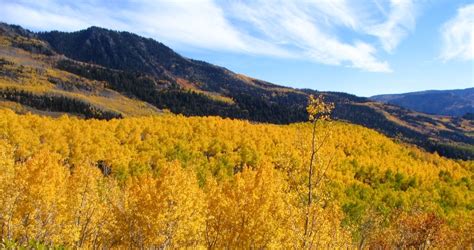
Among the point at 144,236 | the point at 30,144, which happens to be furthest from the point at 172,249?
the point at 30,144

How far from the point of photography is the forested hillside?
2089 cm

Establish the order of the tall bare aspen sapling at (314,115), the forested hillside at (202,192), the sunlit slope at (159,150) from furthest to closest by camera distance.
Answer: the sunlit slope at (159,150), the forested hillside at (202,192), the tall bare aspen sapling at (314,115)

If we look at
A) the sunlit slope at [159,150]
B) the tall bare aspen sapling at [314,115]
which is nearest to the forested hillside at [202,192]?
the tall bare aspen sapling at [314,115]

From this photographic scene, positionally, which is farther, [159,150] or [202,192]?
[159,150]

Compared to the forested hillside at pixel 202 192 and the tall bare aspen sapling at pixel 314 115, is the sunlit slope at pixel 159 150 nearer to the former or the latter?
the forested hillside at pixel 202 192

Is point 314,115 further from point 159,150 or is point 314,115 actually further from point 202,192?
point 159,150

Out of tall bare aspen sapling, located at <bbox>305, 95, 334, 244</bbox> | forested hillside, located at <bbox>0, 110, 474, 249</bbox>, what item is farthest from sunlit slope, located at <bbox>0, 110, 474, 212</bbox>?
tall bare aspen sapling, located at <bbox>305, 95, 334, 244</bbox>

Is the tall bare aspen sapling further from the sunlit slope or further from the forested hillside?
the sunlit slope

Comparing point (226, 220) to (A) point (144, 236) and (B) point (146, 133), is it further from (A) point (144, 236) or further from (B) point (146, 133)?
(B) point (146, 133)

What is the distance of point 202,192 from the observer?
168 feet

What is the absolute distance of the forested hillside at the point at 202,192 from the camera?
2089cm

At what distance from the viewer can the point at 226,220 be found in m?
43.2

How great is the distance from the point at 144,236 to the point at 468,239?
55931 millimetres

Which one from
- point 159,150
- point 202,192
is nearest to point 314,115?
point 202,192
